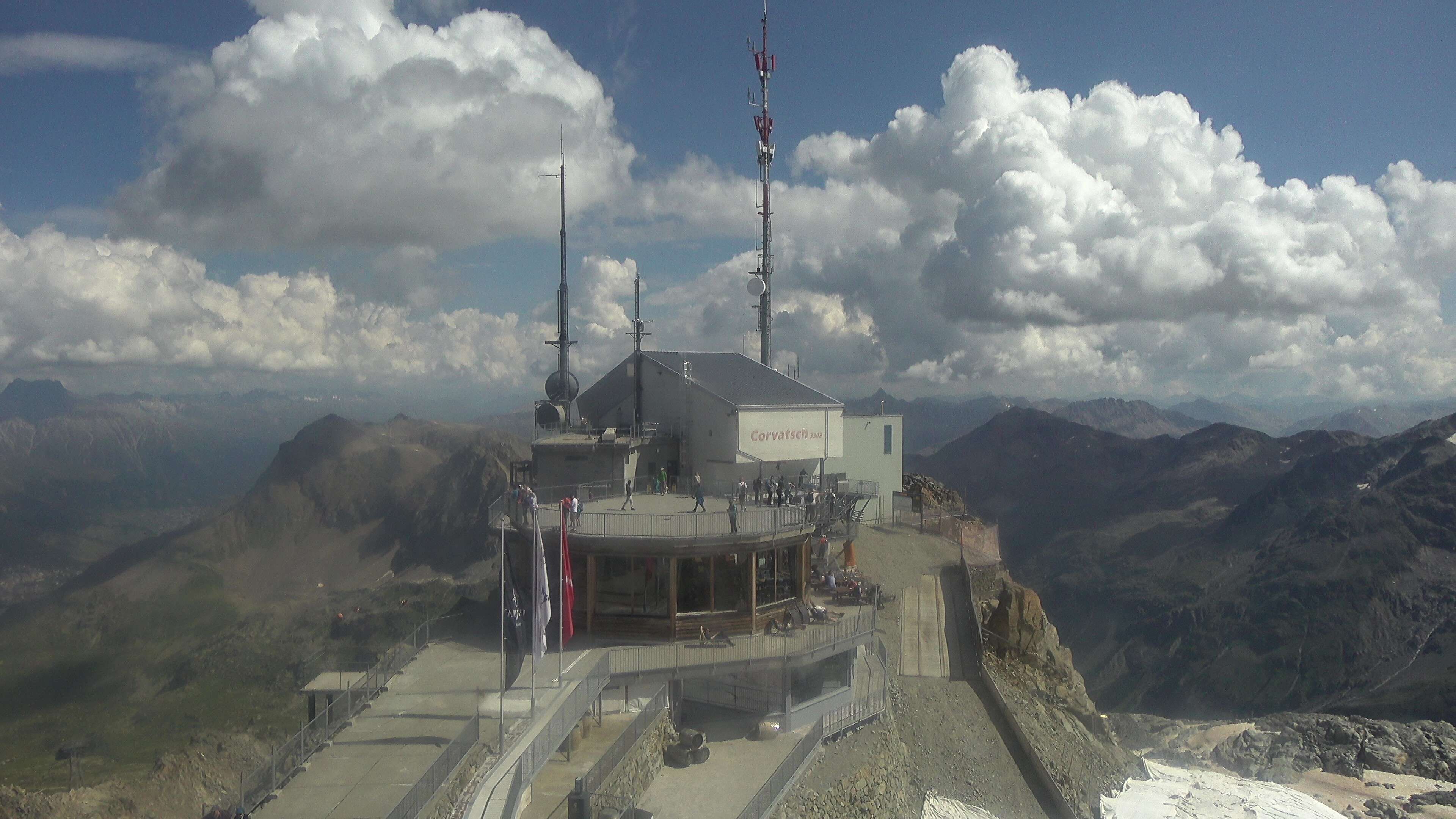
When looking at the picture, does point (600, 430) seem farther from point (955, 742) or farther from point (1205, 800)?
Answer: point (1205, 800)

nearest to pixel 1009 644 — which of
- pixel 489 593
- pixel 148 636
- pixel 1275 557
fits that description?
pixel 489 593

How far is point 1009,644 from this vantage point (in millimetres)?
36250

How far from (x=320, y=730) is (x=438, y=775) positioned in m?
4.49

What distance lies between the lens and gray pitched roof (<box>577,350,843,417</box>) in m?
38.6

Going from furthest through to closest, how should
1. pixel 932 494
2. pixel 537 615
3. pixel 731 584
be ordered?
pixel 932 494 → pixel 731 584 → pixel 537 615

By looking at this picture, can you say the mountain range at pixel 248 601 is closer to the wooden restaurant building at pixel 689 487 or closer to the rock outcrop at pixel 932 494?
the wooden restaurant building at pixel 689 487

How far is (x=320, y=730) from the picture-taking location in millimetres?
18562

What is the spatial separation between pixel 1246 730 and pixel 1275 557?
108983 mm

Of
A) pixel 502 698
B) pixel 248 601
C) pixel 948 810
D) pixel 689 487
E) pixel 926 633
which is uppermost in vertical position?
pixel 689 487

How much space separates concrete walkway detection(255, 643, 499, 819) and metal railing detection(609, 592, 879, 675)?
3620 millimetres

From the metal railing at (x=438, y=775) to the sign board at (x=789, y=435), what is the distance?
20494mm

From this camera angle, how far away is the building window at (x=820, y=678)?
2633 cm

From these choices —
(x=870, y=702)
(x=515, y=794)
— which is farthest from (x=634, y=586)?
(x=515, y=794)

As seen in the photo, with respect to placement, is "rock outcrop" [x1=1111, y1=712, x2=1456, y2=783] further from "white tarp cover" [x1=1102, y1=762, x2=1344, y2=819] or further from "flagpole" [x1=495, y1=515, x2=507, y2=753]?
"flagpole" [x1=495, y1=515, x2=507, y2=753]
